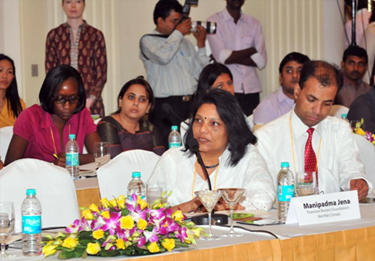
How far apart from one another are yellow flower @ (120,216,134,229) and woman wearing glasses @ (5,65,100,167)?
106 inches

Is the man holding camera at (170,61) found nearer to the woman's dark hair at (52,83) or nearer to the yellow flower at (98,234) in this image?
the woman's dark hair at (52,83)

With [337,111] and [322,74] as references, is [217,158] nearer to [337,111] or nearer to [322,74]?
[322,74]

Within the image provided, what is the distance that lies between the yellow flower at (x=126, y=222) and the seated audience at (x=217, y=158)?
3.93 ft

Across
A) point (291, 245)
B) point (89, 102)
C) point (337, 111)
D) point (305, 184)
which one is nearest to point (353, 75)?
point (337, 111)

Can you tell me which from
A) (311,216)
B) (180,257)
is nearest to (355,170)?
(311,216)

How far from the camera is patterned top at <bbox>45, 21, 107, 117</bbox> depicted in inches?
272

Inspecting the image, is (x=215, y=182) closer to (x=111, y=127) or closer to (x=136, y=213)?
(x=136, y=213)

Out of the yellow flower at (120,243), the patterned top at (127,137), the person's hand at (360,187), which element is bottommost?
the person's hand at (360,187)

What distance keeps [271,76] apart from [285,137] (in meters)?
4.66

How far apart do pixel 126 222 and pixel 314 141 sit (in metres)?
1.96

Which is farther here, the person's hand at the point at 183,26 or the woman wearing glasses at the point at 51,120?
the person's hand at the point at 183,26

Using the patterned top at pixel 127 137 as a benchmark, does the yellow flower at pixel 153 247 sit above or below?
below

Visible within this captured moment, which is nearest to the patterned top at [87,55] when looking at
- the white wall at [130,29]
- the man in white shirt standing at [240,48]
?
the white wall at [130,29]

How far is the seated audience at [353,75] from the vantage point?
7.48 metres
